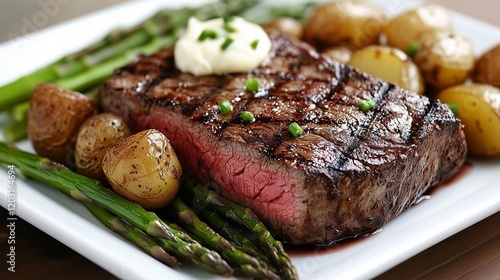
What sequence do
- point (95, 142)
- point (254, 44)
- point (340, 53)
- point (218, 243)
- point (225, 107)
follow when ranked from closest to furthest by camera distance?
point (218, 243) → point (225, 107) → point (95, 142) → point (254, 44) → point (340, 53)

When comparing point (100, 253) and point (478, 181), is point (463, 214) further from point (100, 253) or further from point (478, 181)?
point (100, 253)

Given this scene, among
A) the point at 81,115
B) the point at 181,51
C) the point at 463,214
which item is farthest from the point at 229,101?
the point at 463,214

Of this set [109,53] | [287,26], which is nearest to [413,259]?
[287,26]

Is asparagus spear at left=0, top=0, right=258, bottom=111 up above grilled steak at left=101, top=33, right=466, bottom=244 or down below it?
below

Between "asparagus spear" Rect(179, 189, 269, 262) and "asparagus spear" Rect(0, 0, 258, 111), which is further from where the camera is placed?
"asparagus spear" Rect(0, 0, 258, 111)

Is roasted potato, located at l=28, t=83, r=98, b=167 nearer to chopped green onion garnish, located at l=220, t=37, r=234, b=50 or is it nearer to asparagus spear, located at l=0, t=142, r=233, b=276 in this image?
asparagus spear, located at l=0, t=142, r=233, b=276

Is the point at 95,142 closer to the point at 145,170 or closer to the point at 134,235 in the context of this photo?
the point at 145,170

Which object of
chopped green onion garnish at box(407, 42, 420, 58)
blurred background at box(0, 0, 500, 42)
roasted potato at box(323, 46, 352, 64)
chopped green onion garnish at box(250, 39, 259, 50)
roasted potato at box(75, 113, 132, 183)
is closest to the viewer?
roasted potato at box(75, 113, 132, 183)

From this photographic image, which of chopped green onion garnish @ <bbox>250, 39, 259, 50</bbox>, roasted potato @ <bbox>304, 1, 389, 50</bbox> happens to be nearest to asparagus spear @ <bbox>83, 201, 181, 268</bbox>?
chopped green onion garnish @ <bbox>250, 39, 259, 50</bbox>
